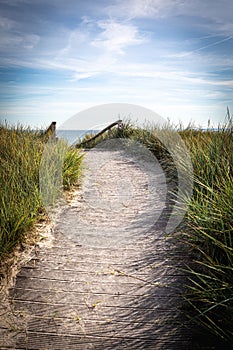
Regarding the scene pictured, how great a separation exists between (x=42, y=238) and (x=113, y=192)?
84.9 inches

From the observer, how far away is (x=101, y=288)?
2883mm

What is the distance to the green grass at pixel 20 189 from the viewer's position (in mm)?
3197

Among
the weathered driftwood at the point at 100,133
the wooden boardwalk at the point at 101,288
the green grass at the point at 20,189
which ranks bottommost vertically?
the wooden boardwalk at the point at 101,288

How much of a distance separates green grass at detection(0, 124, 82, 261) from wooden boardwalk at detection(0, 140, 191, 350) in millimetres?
298

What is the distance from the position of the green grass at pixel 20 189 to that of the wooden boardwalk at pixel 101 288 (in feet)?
0.98

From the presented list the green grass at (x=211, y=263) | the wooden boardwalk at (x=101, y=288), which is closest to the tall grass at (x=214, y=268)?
the green grass at (x=211, y=263)

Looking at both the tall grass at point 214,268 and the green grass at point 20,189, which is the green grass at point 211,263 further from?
the green grass at point 20,189

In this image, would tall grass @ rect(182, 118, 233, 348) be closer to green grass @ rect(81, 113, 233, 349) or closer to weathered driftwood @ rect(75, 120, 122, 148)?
green grass @ rect(81, 113, 233, 349)

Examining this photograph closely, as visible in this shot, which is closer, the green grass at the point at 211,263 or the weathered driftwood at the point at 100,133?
the green grass at the point at 211,263

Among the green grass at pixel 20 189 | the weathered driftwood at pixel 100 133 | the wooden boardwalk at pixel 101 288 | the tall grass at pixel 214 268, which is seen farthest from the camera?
the weathered driftwood at pixel 100 133

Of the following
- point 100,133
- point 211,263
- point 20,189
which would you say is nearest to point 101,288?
point 211,263

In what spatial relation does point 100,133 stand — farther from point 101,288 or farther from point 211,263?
point 211,263

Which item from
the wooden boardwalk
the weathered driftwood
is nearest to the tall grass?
the wooden boardwalk

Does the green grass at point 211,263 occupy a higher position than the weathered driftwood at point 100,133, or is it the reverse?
the weathered driftwood at point 100,133
